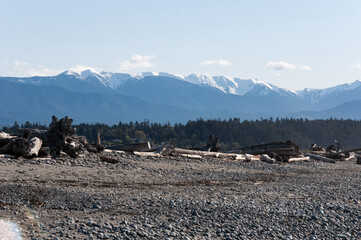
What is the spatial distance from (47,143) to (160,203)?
9.09 metres

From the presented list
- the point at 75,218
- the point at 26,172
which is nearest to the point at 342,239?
the point at 75,218

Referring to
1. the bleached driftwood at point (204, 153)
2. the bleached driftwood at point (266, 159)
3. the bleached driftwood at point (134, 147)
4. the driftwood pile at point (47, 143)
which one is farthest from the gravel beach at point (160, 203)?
the bleached driftwood at point (266, 159)

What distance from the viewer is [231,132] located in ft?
397

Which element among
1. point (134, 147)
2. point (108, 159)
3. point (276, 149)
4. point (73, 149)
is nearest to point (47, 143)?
point (73, 149)

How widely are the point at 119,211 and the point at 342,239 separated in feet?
17.4

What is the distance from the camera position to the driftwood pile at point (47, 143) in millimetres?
18734

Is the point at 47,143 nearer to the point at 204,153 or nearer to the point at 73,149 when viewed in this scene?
the point at 73,149

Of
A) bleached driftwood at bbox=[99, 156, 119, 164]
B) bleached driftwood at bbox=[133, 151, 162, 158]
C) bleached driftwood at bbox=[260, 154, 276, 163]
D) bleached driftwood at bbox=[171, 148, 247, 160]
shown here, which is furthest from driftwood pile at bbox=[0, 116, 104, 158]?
bleached driftwood at bbox=[260, 154, 276, 163]

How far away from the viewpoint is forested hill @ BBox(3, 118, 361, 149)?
339 ft

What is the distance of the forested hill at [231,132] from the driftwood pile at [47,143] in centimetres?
6969

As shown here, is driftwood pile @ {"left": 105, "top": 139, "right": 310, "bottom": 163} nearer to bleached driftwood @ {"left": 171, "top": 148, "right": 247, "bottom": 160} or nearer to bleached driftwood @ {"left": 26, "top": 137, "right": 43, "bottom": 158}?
bleached driftwood @ {"left": 171, "top": 148, "right": 247, "bottom": 160}

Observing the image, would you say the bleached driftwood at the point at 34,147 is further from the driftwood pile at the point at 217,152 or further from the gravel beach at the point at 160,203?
the driftwood pile at the point at 217,152

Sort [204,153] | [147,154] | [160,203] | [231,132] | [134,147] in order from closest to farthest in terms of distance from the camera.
A: [160,203], [147,154], [134,147], [204,153], [231,132]

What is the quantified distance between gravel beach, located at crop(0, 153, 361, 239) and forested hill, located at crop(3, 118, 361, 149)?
72614mm
